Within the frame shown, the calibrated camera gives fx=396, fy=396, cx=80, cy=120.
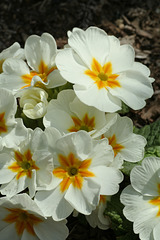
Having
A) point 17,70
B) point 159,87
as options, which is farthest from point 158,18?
point 17,70

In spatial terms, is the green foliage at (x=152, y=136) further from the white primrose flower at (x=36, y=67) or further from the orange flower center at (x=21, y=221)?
the orange flower center at (x=21, y=221)

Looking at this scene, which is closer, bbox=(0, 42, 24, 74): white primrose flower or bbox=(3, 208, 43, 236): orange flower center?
bbox=(3, 208, 43, 236): orange flower center

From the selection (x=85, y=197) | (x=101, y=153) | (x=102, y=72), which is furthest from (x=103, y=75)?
(x=85, y=197)

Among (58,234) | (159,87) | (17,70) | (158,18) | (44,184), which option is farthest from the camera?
(158,18)

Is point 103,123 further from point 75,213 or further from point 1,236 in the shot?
point 1,236

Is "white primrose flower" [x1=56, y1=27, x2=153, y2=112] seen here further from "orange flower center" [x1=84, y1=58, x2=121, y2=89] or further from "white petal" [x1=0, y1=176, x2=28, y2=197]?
"white petal" [x1=0, y1=176, x2=28, y2=197]

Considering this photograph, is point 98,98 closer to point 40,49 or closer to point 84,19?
point 40,49

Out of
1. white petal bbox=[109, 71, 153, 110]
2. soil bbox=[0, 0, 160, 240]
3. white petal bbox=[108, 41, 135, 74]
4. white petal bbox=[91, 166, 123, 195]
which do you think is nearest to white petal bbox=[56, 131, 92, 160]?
white petal bbox=[91, 166, 123, 195]
